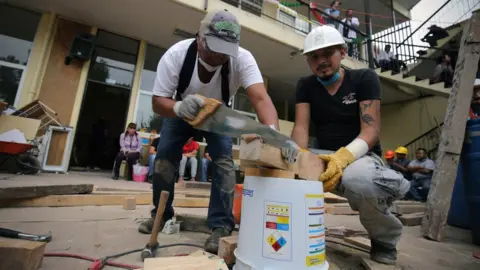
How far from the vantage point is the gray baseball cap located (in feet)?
4.70

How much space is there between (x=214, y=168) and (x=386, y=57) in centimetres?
967

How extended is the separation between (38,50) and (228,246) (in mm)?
6538

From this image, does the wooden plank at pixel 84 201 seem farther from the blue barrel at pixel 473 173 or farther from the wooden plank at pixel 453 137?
the blue barrel at pixel 473 173

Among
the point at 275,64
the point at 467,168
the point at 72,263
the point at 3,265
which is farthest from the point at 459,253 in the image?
the point at 275,64

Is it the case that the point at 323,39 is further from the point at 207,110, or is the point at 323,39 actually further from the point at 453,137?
the point at 453,137

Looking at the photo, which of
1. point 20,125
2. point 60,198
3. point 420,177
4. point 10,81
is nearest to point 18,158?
point 20,125

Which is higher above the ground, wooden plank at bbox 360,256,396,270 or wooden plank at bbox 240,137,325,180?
wooden plank at bbox 240,137,325,180

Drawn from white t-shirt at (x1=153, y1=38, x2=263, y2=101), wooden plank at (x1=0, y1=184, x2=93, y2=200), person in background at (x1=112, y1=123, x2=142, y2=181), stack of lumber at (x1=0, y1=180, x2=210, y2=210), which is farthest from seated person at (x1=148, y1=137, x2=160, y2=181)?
white t-shirt at (x1=153, y1=38, x2=263, y2=101)

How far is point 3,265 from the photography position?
0.97 metres

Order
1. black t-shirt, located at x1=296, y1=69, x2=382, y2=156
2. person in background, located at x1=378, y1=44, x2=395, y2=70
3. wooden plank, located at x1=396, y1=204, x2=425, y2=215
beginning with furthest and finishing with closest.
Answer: person in background, located at x1=378, y1=44, x2=395, y2=70 → wooden plank, located at x1=396, y1=204, x2=425, y2=215 → black t-shirt, located at x1=296, y1=69, x2=382, y2=156

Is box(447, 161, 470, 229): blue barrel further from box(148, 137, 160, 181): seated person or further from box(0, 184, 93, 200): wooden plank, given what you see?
box(148, 137, 160, 181): seated person

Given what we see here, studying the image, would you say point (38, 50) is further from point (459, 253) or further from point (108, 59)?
point (459, 253)

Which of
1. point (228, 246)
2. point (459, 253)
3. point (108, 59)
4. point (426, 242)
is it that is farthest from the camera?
point (108, 59)

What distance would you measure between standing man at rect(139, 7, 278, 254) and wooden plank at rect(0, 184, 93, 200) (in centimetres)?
120
